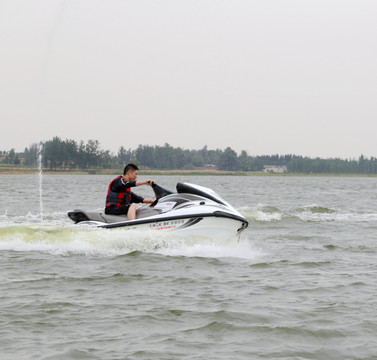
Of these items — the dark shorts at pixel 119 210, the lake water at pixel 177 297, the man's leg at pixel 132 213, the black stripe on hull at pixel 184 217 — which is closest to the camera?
the lake water at pixel 177 297

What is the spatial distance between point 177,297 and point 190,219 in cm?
335

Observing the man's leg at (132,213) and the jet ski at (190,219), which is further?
the man's leg at (132,213)

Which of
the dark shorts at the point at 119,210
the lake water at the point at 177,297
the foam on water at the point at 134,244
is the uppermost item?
the dark shorts at the point at 119,210

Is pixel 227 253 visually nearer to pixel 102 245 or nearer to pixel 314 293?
pixel 102 245

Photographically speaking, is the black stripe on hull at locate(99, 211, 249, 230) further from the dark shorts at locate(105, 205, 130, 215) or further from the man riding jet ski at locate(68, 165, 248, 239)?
the dark shorts at locate(105, 205, 130, 215)

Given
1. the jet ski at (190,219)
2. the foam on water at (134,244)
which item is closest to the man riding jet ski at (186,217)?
the jet ski at (190,219)

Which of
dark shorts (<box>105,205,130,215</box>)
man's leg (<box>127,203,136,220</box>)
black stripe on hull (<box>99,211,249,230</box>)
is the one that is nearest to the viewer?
black stripe on hull (<box>99,211,249,230</box>)

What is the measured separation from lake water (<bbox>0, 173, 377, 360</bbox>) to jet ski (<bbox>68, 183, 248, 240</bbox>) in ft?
0.59

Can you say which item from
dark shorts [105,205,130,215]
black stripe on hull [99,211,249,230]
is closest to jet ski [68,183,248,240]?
black stripe on hull [99,211,249,230]

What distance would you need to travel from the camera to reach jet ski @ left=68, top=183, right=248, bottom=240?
10547 millimetres

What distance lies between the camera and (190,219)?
10.5 metres

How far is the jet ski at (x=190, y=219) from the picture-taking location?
10.5 m

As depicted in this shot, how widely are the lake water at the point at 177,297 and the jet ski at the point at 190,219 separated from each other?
179 mm

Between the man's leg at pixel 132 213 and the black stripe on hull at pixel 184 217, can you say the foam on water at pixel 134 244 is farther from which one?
the man's leg at pixel 132 213
